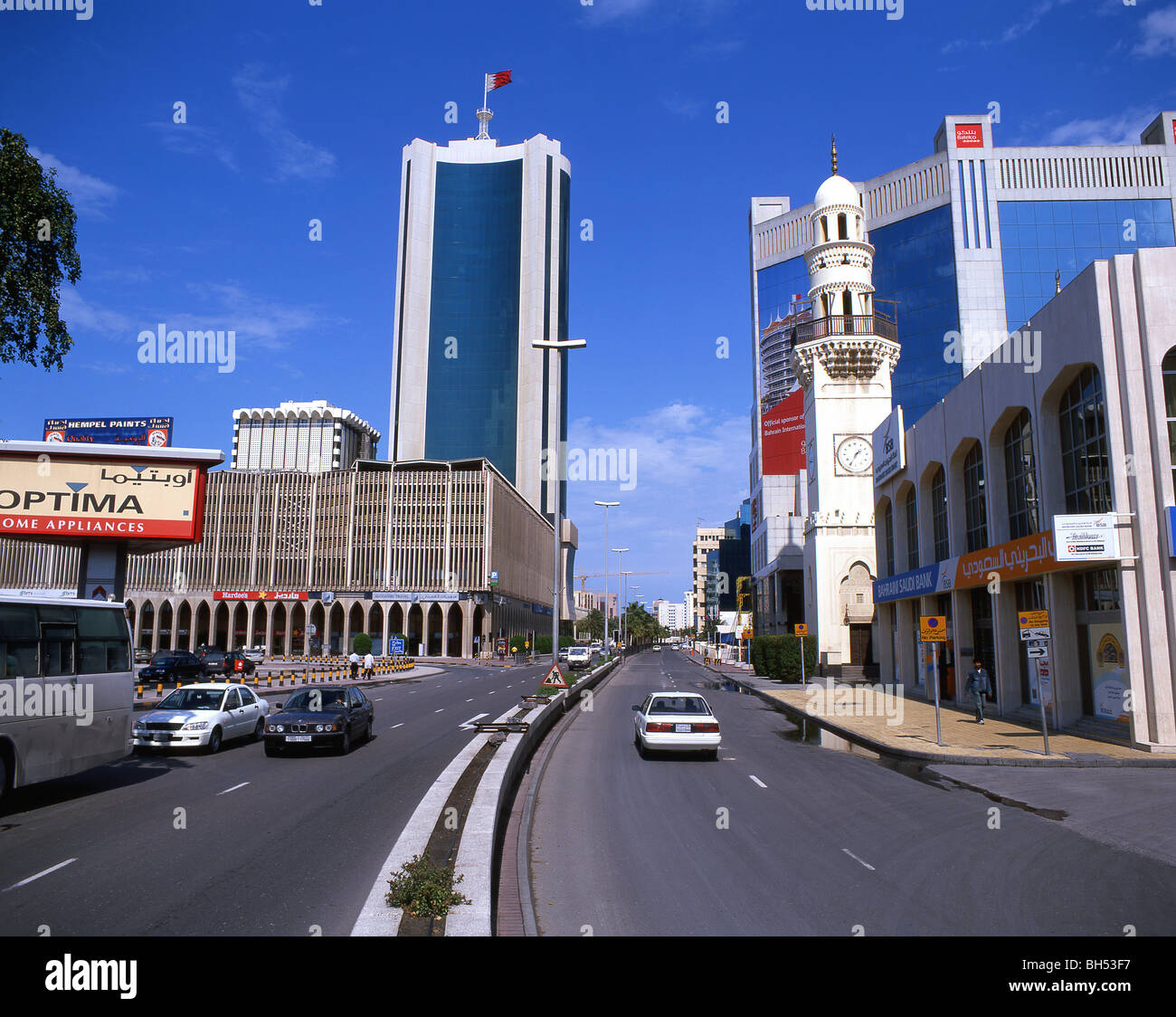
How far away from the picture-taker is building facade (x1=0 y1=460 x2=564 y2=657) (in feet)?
300

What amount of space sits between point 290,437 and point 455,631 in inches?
3116

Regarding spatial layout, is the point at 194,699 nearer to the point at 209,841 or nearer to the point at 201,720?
the point at 201,720

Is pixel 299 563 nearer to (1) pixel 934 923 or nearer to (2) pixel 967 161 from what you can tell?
(2) pixel 967 161

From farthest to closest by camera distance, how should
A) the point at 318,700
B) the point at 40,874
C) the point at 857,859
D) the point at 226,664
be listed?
the point at 226,664 < the point at 318,700 < the point at 857,859 < the point at 40,874

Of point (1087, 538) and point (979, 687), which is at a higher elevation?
point (1087, 538)

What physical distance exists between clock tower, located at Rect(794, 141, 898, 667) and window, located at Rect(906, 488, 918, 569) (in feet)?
20.7

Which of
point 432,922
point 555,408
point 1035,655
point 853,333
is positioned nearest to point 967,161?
point 853,333

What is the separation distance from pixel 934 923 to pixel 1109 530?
557 inches

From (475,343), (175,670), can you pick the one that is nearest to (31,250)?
(175,670)

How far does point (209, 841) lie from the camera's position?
30.4 ft

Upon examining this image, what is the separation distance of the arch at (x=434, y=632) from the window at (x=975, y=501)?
70.2 metres

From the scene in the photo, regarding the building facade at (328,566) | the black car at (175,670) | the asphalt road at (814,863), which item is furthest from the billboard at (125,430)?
the asphalt road at (814,863)

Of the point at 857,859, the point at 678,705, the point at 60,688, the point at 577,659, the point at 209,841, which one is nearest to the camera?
the point at 857,859

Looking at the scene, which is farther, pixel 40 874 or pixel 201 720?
pixel 201 720
